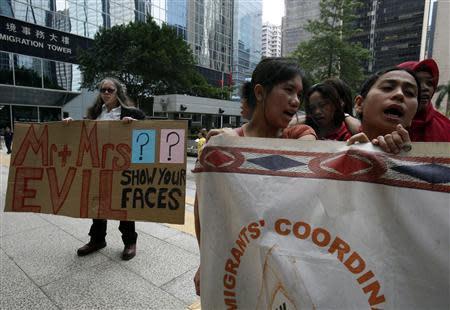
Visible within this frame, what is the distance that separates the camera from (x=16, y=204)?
2.46 meters

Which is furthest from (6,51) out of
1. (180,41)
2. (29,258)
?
(29,258)

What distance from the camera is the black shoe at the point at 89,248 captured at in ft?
9.70

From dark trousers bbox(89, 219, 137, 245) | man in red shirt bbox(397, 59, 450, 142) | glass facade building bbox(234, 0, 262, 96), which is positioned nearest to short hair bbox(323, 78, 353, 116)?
man in red shirt bbox(397, 59, 450, 142)

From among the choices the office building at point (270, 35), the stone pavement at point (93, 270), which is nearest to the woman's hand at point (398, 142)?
the stone pavement at point (93, 270)

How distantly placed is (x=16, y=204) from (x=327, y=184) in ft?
A: 8.30

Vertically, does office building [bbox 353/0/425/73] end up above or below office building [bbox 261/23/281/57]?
below

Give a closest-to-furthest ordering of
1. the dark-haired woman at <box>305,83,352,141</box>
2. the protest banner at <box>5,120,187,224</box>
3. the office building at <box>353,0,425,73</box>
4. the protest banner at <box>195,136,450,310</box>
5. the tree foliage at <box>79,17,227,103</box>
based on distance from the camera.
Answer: the protest banner at <box>195,136,450,310</box>, the dark-haired woman at <box>305,83,352,141</box>, the protest banner at <box>5,120,187,224</box>, the tree foliage at <box>79,17,227,103</box>, the office building at <box>353,0,425,73</box>

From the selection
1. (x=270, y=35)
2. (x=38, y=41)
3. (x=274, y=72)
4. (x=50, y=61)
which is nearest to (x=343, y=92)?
(x=274, y=72)

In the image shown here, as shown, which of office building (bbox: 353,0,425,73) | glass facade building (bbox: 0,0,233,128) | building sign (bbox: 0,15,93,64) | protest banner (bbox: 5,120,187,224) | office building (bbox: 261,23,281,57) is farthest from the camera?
office building (bbox: 261,23,281,57)

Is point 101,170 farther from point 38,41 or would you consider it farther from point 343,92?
point 38,41

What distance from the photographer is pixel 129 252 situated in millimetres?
2898

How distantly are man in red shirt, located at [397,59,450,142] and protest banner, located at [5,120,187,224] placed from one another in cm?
140

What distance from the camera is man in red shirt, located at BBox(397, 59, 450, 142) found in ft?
4.45

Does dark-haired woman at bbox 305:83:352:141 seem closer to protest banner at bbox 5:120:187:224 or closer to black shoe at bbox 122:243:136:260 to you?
protest banner at bbox 5:120:187:224
